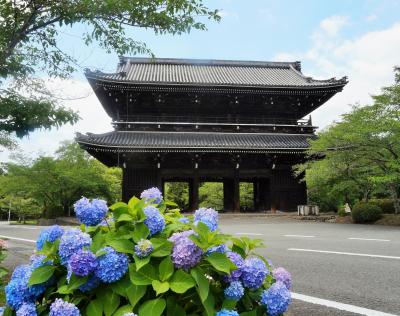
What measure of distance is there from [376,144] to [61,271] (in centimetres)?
1504

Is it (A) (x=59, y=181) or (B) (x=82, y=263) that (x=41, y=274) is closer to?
(B) (x=82, y=263)

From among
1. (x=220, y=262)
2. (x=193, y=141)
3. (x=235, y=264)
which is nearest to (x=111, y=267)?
(x=220, y=262)

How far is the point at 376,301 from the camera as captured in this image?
3.91 m

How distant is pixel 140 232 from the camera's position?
5.55ft

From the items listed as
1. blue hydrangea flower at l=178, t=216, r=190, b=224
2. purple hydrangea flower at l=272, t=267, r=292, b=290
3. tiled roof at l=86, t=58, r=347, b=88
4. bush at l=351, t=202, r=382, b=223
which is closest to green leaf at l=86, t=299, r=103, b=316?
blue hydrangea flower at l=178, t=216, r=190, b=224

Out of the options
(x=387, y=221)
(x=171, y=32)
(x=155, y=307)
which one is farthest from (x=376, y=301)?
(x=387, y=221)

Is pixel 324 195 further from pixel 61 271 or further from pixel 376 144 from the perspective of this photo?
pixel 61 271

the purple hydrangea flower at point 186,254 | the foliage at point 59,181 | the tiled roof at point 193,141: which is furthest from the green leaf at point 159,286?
the foliage at point 59,181

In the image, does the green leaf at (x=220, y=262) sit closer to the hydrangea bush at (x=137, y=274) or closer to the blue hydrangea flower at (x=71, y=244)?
the hydrangea bush at (x=137, y=274)

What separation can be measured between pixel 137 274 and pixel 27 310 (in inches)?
19.5

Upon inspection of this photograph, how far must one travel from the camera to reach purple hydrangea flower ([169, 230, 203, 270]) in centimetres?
158

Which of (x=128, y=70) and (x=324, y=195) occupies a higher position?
(x=128, y=70)

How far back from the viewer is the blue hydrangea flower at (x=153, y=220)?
1754 mm

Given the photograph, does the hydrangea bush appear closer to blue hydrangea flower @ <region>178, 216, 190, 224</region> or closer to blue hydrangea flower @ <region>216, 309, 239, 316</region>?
blue hydrangea flower @ <region>216, 309, 239, 316</region>
